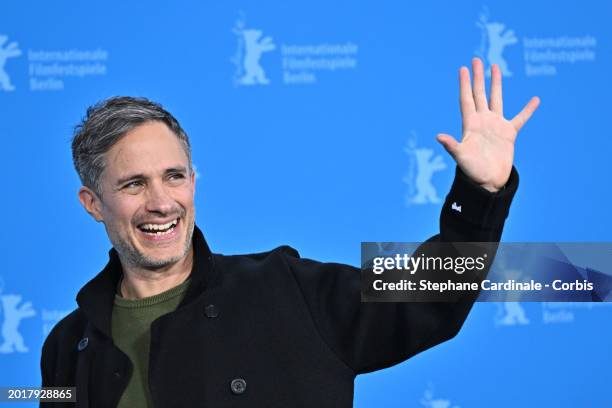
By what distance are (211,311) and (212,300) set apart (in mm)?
31

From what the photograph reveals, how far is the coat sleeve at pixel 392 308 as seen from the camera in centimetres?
170

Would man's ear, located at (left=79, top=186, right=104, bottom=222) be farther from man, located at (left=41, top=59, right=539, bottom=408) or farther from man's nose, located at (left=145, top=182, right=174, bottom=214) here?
man's nose, located at (left=145, top=182, right=174, bottom=214)

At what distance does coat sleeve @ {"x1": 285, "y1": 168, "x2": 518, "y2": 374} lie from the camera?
5.57 feet

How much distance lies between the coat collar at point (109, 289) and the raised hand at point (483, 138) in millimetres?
597

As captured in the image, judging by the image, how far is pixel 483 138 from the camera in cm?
175

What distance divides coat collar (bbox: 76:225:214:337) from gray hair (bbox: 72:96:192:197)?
7.2 inches

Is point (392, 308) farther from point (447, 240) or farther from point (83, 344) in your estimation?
point (83, 344)

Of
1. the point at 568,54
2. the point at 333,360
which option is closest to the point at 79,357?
the point at 333,360

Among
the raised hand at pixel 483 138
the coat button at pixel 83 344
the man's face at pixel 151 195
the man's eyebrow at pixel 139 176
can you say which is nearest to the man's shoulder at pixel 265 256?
the man's face at pixel 151 195

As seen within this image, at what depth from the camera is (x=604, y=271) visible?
285 cm

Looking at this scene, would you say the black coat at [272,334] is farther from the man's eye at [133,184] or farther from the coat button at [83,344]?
the man's eye at [133,184]

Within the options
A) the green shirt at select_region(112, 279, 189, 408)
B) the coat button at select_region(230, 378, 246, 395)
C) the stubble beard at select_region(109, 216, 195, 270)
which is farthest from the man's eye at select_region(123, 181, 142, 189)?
the coat button at select_region(230, 378, 246, 395)

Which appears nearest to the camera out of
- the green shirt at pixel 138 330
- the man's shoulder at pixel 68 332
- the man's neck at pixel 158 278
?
the green shirt at pixel 138 330

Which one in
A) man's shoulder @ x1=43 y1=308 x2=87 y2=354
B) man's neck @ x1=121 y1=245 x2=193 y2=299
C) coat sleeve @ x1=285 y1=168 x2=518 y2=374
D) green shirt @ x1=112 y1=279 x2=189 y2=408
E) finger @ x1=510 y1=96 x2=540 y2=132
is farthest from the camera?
man's shoulder @ x1=43 y1=308 x2=87 y2=354
